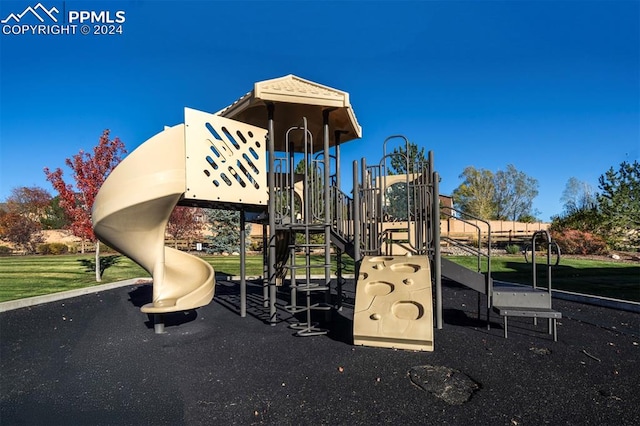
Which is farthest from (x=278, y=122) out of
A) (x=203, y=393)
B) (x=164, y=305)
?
(x=203, y=393)

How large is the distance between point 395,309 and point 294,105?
14.4 feet

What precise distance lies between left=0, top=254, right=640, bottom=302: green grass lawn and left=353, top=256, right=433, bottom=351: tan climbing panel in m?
7.14

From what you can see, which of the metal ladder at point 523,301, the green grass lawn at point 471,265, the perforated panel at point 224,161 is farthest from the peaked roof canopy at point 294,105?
the green grass lawn at point 471,265

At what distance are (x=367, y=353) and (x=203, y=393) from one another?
7.85 ft

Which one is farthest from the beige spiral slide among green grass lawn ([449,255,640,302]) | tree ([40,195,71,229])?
tree ([40,195,71,229])

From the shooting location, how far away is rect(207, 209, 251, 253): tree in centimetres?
2334

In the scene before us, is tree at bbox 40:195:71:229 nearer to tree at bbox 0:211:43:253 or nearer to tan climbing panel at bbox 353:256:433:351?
tree at bbox 0:211:43:253

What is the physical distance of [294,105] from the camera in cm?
711

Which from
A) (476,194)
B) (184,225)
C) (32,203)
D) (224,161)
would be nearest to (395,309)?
(224,161)

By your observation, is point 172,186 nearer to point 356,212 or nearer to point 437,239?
point 356,212

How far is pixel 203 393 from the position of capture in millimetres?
3854

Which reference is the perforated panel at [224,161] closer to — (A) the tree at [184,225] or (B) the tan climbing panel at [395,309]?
(B) the tan climbing panel at [395,309]

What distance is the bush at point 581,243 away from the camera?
63.6ft

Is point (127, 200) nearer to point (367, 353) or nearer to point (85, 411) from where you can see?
point (85, 411)
